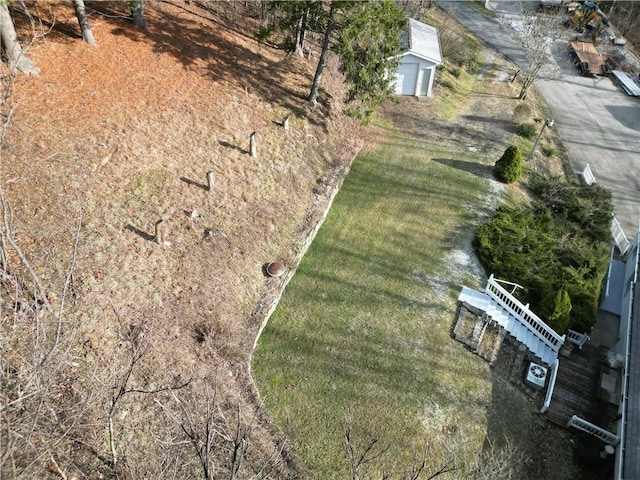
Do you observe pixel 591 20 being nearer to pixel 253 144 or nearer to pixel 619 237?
pixel 619 237

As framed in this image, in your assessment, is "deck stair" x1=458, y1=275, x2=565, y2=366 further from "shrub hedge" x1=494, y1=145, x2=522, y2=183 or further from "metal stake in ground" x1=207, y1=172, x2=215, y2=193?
"metal stake in ground" x1=207, y1=172, x2=215, y2=193

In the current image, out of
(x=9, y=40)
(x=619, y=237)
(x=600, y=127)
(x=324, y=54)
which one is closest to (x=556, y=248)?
(x=619, y=237)

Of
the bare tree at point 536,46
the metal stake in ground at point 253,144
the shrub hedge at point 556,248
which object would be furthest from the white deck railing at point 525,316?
the bare tree at point 536,46

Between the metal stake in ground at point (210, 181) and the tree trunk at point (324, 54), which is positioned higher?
the tree trunk at point (324, 54)

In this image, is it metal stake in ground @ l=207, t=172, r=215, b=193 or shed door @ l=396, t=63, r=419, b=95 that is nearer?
metal stake in ground @ l=207, t=172, r=215, b=193

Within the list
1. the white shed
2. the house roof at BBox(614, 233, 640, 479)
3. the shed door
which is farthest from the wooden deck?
the shed door

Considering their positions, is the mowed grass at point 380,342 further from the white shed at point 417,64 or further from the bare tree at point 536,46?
the bare tree at point 536,46

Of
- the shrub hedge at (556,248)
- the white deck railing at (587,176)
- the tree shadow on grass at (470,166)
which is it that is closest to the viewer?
the shrub hedge at (556,248)
